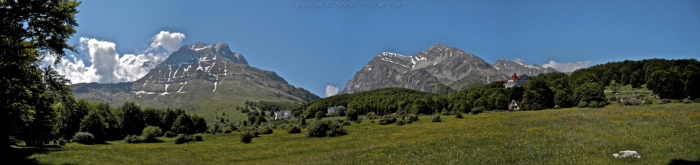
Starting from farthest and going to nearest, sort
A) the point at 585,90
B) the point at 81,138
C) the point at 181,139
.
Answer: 1. the point at 585,90
2. the point at 181,139
3. the point at 81,138

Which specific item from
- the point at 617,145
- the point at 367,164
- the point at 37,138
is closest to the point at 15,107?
the point at 37,138

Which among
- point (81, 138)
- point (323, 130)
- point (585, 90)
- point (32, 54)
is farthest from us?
point (585, 90)

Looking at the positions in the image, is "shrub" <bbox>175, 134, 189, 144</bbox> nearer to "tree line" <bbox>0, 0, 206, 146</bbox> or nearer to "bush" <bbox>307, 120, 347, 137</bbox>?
"bush" <bbox>307, 120, 347, 137</bbox>

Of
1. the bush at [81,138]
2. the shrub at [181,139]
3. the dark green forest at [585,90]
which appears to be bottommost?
the shrub at [181,139]

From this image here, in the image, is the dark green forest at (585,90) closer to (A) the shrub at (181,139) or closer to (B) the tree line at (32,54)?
(A) the shrub at (181,139)

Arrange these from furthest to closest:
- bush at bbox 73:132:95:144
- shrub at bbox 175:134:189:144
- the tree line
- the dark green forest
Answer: the dark green forest, shrub at bbox 175:134:189:144, bush at bbox 73:132:95:144, the tree line

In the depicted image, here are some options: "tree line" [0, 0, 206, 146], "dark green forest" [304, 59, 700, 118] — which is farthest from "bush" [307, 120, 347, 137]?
"dark green forest" [304, 59, 700, 118]

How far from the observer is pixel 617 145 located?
23453mm

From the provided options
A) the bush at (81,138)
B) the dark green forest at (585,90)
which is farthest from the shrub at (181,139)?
the dark green forest at (585,90)

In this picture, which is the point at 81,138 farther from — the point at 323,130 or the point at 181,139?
the point at 323,130

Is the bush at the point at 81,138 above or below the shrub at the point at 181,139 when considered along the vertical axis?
above

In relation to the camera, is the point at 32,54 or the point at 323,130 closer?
the point at 32,54

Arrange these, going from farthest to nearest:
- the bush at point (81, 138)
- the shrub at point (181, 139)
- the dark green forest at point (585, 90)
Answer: the dark green forest at point (585, 90), the shrub at point (181, 139), the bush at point (81, 138)

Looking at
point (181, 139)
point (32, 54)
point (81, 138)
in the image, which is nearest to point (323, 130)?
point (181, 139)
